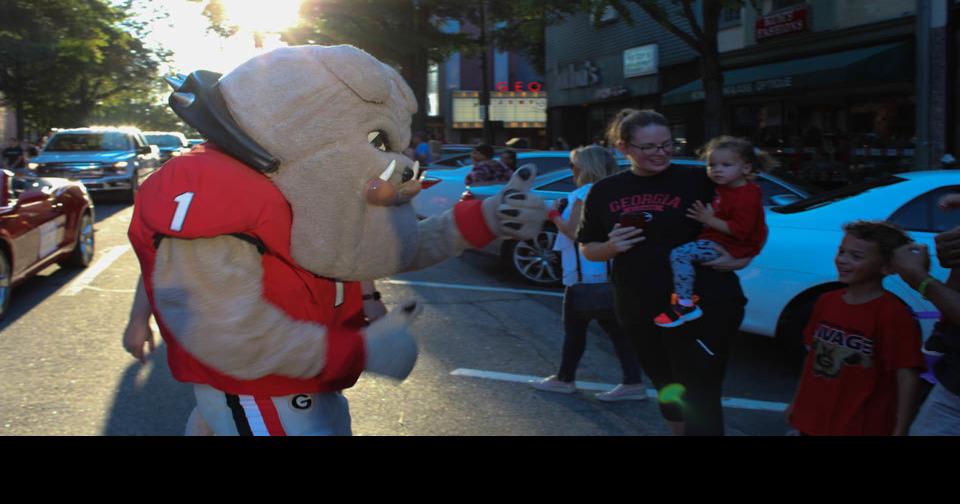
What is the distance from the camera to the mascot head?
5.61ft

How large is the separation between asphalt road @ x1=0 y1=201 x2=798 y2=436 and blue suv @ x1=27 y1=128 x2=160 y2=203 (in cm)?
966

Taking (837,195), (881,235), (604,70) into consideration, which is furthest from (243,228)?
(604,70)

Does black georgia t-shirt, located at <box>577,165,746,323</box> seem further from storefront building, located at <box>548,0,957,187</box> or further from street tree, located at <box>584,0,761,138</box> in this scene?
storefront building, located at <box>548,0,957,187</box>

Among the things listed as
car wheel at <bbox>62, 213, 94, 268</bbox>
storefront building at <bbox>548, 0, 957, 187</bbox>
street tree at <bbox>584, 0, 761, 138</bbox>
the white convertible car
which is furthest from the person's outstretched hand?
storefront building at <bbox>548, 0, 957, 187</bbox>

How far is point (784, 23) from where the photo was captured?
635 inches

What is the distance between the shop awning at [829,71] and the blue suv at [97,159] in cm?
1251

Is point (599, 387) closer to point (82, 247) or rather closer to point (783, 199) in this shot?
point (783, 199)

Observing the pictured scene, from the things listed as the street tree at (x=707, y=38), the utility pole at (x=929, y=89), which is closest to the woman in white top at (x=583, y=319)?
the utility pole at (x=929, y=89)

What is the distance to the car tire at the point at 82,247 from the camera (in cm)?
930

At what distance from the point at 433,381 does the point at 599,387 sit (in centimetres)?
107

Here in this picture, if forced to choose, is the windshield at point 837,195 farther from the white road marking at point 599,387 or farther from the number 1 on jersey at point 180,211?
the number 1 on jersey at point 180,211

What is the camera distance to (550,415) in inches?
184
